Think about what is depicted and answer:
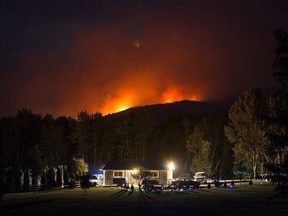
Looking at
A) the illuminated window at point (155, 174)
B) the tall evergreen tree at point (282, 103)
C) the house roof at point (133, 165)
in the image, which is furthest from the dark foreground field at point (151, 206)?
the house roof at point (133, 165)

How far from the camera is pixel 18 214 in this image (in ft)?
94.2

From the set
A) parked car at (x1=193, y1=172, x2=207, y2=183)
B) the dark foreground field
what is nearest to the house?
parked car at (x1=193, y1=172, x2=207, y2=183)

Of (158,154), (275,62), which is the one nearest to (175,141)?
(158,154)

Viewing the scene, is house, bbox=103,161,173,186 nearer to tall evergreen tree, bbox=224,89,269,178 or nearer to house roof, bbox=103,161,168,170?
house roof, bbox=103,161,168,170

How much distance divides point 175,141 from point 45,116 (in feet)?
145

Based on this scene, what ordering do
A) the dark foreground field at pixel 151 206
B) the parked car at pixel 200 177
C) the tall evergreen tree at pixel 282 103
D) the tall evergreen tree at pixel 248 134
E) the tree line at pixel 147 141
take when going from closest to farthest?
the tall evergreen tree at pixel 282 103, the dark foreground field at pixel 151 206, the tall evergreen tree at pixel 248 134, the tree line at pixel 147 141, the parked car at pixel 200 177

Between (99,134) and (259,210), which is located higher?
(99,134)

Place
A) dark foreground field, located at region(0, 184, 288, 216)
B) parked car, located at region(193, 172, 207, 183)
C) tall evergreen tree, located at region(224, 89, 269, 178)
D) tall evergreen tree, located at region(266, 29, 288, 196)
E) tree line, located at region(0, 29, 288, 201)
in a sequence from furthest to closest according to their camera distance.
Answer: parked car, located at region(193, 172, 207, 183), tree line, located at region(0, 29, 288, 201), tall evergreen tree, located at region(224, 89, 269, 178), dark foreground field, located at region(0, 184, 288, 216), tall evergreen tree, located at region(266, 29, 288, 196)

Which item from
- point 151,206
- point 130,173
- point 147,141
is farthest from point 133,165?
point 151,206

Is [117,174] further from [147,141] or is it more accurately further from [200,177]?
[147,141]

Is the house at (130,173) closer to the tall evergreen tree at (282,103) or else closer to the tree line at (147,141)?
the tree line at (147,141)

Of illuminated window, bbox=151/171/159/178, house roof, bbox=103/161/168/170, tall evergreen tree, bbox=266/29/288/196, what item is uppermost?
tall evergreen tree, bbox=266/29/288/196

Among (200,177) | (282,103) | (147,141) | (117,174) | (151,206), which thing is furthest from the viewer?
(147,141)

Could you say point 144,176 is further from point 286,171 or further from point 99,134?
point 286,171
